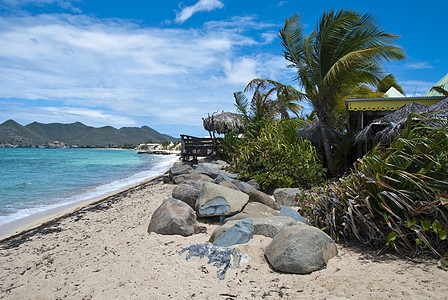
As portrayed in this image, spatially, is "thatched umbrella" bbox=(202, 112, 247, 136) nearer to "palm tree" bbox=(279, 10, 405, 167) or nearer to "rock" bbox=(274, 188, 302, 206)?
"palm tree" bbox=(279, 10, 405, 167)

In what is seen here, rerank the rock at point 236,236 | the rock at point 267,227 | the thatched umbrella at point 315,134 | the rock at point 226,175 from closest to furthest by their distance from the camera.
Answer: the rock at point 236,236
the rock at point 267,227
the rock at point 226,175
the thatched umbrella at point 315,134

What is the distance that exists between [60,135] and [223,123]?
156177mm

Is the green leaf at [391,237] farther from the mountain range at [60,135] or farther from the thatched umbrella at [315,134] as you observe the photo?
the mountain range at [60,135]

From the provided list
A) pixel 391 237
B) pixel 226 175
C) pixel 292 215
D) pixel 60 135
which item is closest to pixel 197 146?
pixel 226 175

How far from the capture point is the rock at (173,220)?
422 cm

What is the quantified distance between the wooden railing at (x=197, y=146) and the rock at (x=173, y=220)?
10093mm

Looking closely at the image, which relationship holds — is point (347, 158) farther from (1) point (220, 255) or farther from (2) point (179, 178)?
(1) point (220, 255)

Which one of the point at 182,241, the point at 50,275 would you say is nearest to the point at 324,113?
the point at 182,241

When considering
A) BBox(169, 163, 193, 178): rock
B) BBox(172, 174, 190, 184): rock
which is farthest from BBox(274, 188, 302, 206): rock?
BBox(169, 163, 193, 178): rock

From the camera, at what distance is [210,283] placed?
2781 mm

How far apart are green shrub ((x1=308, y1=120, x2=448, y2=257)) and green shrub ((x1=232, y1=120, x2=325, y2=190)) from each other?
3434mm

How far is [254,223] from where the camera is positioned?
155 inches

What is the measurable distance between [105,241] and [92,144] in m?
141

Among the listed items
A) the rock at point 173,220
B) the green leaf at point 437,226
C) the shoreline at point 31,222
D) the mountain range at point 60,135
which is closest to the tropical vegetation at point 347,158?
the green leaf at point 437,226
